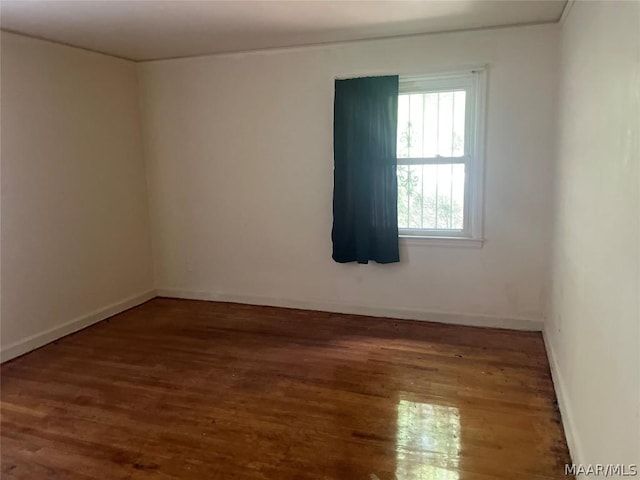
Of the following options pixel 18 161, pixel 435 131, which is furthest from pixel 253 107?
pixel 18 161

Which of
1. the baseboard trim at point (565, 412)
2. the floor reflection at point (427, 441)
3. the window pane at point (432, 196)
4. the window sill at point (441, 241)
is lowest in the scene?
the floor reflection at point (427, 441)

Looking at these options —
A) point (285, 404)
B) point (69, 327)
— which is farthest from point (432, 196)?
point (69, 327)

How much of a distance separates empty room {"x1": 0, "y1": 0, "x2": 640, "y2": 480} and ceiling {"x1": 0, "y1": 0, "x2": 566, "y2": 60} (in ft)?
0.10

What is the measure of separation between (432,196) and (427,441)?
2158mm

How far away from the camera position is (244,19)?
330 centimetres

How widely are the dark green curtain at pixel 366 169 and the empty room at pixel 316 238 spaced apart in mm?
A: 18

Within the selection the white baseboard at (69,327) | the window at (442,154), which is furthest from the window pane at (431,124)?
the white baseboard at (69,327)

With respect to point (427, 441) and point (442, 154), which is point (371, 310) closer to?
point (442, 154)

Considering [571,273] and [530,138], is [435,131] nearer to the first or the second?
[530,138]

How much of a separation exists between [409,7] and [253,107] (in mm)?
1800

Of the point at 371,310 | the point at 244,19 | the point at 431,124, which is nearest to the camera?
the point at 244,19

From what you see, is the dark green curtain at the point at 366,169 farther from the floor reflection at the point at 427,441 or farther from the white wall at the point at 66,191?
the white wall at the point at 66,191

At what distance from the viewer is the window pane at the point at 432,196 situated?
3984 millimetres

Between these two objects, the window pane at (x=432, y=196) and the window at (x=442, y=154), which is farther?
the window pane at (x=432, y=196)
